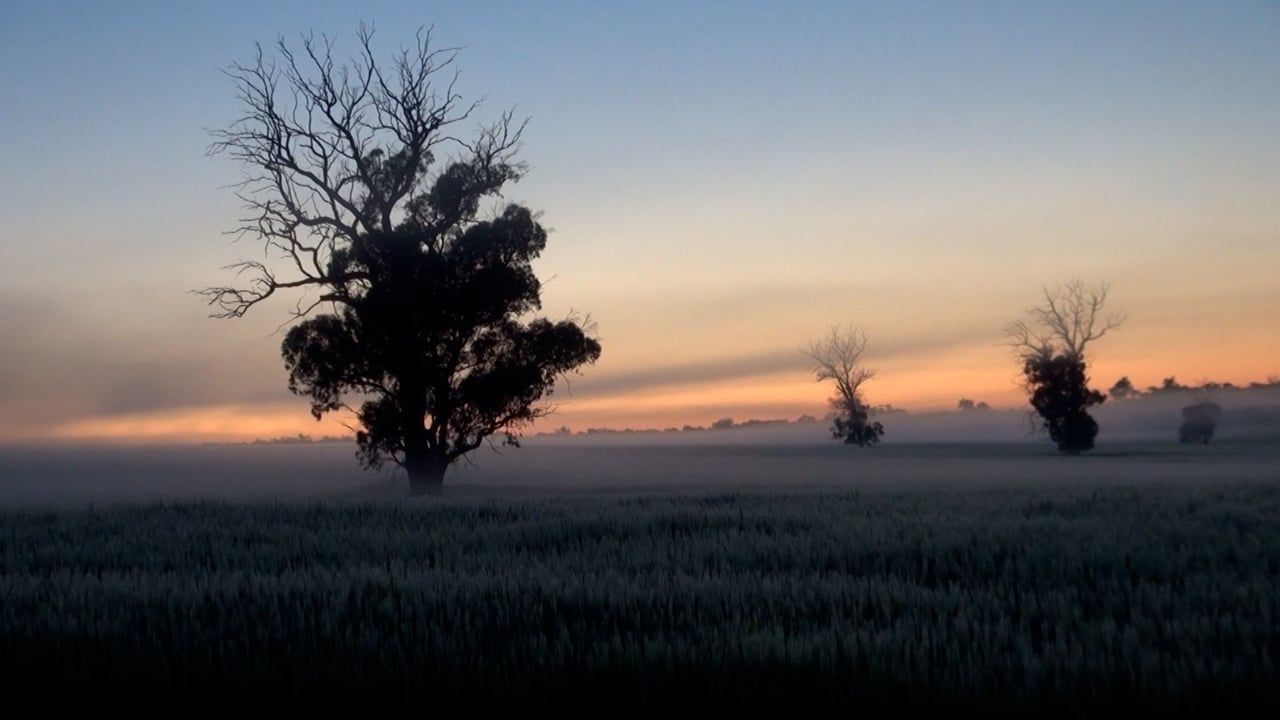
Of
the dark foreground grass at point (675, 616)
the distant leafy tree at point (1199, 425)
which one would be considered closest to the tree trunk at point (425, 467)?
the dark foreground grass at point (675, 616)

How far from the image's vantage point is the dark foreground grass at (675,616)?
13.2 feet

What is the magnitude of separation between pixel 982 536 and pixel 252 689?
20.4 ft

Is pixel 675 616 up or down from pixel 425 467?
down

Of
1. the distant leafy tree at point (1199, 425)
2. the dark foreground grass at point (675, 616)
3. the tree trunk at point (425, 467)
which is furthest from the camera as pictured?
the distant leafy tree at point (1199, 425)

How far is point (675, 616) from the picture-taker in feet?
17.4

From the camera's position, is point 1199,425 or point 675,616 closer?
point 675,616

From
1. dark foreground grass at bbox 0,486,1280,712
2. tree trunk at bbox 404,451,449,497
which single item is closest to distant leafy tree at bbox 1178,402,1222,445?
tree trunk at bbox 404,451,449,497

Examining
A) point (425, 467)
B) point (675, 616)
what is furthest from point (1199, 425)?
point (675, 616)

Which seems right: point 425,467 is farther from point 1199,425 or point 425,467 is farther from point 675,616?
point 1199,425

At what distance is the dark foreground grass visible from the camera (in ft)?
13.2

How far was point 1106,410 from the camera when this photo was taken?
10894 centimetres

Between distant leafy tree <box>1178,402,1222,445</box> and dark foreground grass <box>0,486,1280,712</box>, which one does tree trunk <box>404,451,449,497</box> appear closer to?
dark foreground grass <box>0,486,1280,712</box>

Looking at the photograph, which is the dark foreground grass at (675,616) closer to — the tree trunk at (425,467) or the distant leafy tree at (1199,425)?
the tree trunk at (425,467)

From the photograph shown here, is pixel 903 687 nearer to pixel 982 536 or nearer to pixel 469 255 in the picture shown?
pixel 982 536
